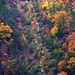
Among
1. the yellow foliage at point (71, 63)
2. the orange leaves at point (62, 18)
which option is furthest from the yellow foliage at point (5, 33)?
the yellow foliage at point (71, 63)

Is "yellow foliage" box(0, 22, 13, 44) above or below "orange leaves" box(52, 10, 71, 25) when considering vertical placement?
below

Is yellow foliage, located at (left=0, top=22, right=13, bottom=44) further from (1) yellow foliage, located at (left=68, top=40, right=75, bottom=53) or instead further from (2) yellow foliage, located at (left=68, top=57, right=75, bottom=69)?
(2) yellow foliage, located at (left=68, top=57, right=75, bottom=69)

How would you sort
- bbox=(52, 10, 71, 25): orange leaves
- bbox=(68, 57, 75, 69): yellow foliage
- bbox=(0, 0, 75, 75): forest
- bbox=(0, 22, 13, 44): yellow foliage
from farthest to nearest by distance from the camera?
1. bbox=(52, 10, 71, 25): orange leaves
2. bbox=(0, 22, 13, 44): yellow foliage
3. bbox=(0, 0, 75, 75): forest
4. bbox=(68, 57, 75, 69): yellow foliage

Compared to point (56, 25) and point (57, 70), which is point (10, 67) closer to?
point (57, 70)

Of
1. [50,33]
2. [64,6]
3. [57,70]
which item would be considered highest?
[64,6]

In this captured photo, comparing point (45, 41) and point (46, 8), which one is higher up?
point (46, 8)

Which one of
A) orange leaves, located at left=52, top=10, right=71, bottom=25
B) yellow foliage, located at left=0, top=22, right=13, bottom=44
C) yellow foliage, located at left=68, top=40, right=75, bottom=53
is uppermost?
orange leaves, located at left=52, top=10, right=71, bottom=25

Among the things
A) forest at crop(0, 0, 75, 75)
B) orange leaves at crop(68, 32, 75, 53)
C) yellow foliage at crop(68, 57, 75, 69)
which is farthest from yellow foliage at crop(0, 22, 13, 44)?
yellow foliage at crop(68, 57, 75, 69)

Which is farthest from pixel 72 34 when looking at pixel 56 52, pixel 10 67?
pixel 10 67

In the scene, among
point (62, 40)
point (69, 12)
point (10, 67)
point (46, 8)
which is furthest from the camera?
point (46, 8)
